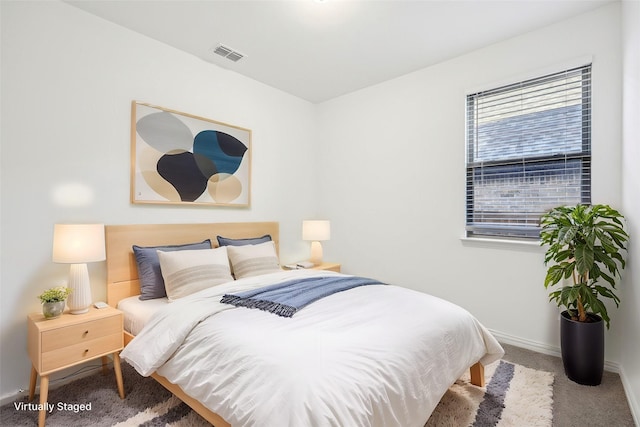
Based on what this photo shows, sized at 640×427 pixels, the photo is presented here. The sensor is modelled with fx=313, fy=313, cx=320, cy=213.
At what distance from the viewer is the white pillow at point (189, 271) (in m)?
2.31

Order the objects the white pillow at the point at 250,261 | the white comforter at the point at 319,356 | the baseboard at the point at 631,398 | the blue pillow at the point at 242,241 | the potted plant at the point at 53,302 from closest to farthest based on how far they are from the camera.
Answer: the white comforter at the point at 319,356 < the baseboard at the point at 631,398 < the potted plant at the point at 53,302 < the white pillow at the point at 250,261 < the blue pillow at the point at 242,241

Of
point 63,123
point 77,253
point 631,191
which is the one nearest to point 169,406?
point 77,253

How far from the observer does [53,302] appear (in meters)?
Result: 1.92

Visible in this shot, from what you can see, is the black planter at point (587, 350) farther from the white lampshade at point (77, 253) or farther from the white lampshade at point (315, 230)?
the white lampshade at point (77, 253)

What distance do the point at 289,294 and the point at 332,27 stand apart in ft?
7.07

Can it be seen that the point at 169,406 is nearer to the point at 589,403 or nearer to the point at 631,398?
the point at 589,403

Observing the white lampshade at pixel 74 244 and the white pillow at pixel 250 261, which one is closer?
the white lampshade at pixel 74 244

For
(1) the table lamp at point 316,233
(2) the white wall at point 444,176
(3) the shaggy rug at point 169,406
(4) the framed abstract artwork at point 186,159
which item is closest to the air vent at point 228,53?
(4) the framed abstract artwork at point 186,159

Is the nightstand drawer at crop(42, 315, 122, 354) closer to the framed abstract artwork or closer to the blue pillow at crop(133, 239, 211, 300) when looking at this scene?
the blue pillow at crop(133, 239, 211, 300)

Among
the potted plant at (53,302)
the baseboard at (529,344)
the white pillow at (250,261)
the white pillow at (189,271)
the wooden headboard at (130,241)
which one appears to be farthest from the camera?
the white pillow at (250,261)

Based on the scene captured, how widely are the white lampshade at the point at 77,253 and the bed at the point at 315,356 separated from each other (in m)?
0.35

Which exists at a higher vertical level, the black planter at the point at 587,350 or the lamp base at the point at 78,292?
the lamp base at the point at 78,292

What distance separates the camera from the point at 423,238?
3.35 m

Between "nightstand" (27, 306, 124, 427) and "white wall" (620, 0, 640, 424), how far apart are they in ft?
10.2
